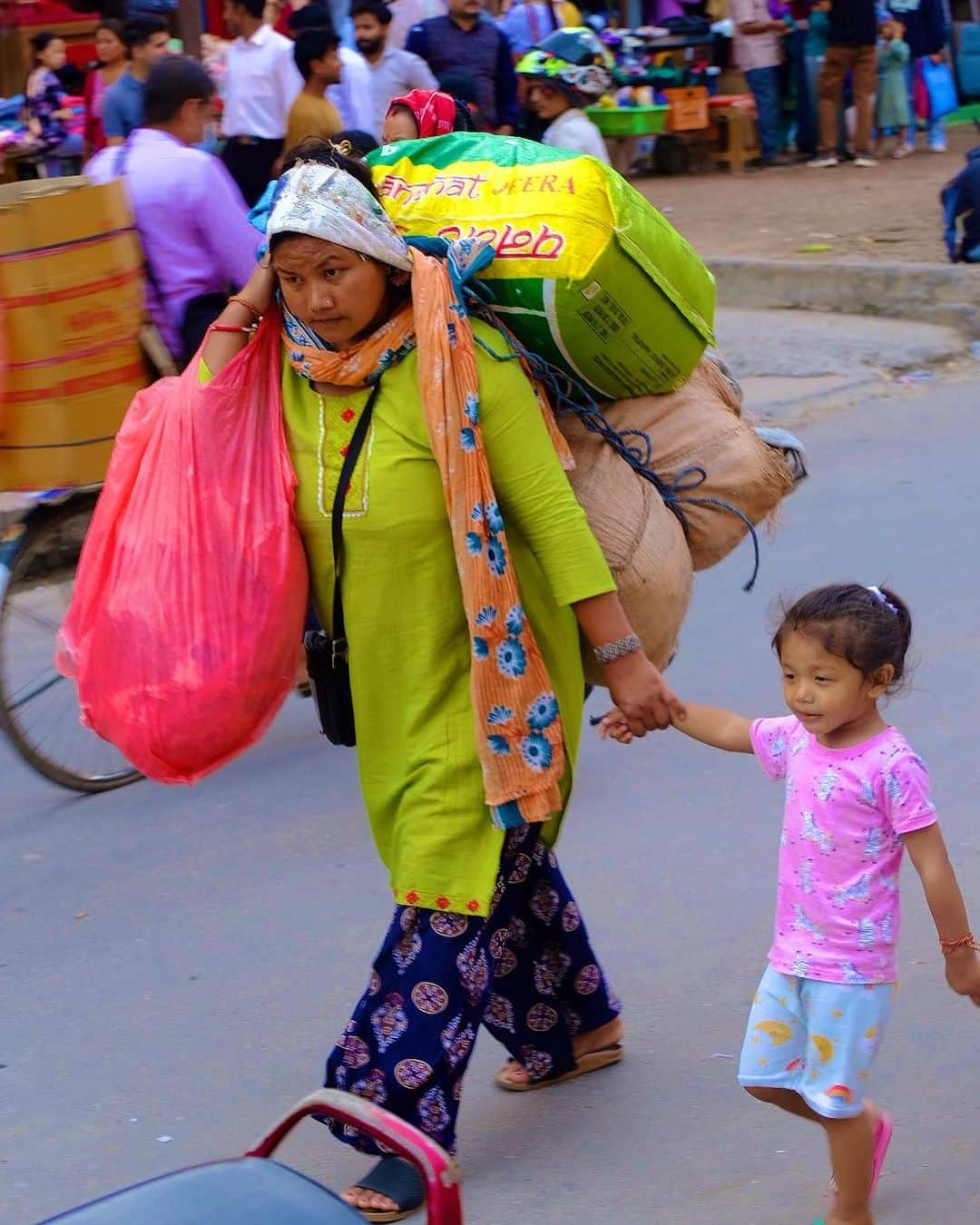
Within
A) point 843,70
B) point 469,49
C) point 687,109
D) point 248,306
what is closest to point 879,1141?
point 248,306

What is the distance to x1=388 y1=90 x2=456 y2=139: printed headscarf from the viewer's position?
3.73 m

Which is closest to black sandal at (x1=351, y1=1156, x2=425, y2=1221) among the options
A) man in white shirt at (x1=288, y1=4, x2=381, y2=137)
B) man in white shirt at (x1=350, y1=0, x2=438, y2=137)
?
man in white shirt at (x1=288, y1=4, x2=381, y2=137)

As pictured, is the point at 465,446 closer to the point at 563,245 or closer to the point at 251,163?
the point at 563,245

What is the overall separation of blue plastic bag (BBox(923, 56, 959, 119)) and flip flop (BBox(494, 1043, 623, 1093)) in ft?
44.9

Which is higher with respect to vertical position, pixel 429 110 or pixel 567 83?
pixel 429 110

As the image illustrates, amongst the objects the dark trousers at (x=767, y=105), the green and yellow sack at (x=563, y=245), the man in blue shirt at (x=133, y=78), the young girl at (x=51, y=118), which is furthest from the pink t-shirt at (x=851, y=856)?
the dark trousers at (x=767, y=105)

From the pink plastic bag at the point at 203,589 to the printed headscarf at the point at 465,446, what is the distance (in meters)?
0.14

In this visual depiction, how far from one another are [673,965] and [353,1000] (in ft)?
2.07

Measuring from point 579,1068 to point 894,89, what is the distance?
13.4 metres

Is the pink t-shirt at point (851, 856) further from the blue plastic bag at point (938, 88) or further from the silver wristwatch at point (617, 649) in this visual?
the blue plastic bag at point (938, 88)

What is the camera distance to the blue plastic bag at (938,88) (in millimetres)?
15398

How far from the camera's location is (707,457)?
9.35 ft

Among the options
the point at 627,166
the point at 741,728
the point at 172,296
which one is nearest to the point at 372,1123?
the point at 741,728

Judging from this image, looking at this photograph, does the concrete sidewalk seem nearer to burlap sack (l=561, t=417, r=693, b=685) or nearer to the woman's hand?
burlap sack (l=561, t=417, r=693, b=685)
